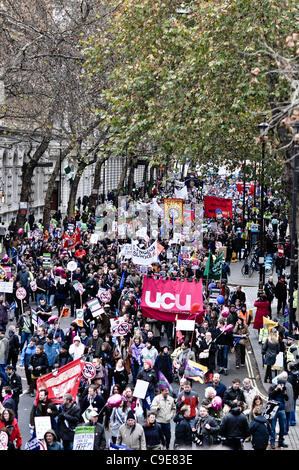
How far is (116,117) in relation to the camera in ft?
84.6

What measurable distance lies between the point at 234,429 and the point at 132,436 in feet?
4.92

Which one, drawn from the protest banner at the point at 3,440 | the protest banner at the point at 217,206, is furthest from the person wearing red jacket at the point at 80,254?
the protest banner at the point at 3,440

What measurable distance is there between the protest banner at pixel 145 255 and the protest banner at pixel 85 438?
14108 mm

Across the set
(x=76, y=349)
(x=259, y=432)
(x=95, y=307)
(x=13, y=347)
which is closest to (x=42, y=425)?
(x=259, y=432)

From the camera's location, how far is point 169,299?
2017cm

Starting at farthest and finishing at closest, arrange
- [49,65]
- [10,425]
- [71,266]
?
[49,65], [71,266], [10,425]

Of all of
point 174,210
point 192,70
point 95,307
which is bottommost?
point 95,307

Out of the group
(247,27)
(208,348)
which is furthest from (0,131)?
(208,348)

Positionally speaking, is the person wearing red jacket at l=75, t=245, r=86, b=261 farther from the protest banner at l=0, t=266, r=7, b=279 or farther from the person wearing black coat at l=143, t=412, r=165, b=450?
the person wearing black coat at l=143, t=412, r=165, b=450

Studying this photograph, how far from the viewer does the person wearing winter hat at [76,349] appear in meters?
17.2

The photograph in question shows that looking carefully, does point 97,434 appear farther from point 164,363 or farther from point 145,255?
point 145,255

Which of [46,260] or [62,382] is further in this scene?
[46,260]

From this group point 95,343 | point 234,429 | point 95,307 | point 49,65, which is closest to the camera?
point 234,429
